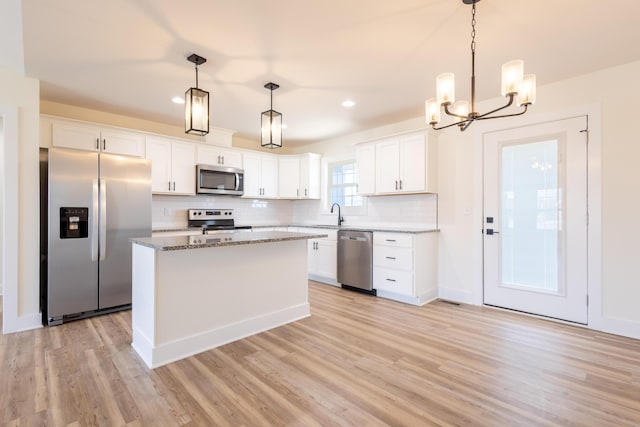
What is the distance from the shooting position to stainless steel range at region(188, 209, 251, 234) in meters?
4.83

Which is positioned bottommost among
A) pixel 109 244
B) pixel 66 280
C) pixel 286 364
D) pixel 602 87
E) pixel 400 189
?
pixel 286 364

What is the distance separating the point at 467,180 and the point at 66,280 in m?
4.57

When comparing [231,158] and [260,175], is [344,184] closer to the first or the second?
Result: [260,175]

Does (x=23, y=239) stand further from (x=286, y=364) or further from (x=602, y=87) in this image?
(x=602, y=87)

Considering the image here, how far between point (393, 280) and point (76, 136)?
4189 millimetres

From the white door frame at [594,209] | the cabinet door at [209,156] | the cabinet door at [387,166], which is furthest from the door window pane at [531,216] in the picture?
the cabinet door at [209,156]

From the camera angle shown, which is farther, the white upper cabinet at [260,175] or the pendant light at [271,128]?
the white upper cabinet at [260,175]

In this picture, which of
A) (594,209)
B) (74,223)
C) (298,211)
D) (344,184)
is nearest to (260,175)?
(298,211)

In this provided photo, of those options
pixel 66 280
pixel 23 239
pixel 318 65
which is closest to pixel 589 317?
pixel 318 65

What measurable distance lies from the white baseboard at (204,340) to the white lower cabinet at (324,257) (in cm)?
162

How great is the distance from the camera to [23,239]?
3084 mm

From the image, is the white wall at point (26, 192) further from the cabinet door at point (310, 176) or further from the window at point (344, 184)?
the window at point (344, 184)

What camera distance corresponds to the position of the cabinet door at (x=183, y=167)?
454 centimetres

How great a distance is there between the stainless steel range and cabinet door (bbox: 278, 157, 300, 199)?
101cm
